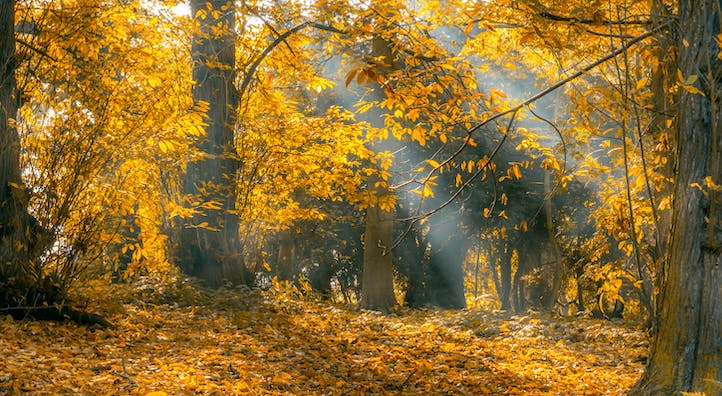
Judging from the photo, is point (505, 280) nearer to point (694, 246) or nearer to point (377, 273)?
point (377, 273)

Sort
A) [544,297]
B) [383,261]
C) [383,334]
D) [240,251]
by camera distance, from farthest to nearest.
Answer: [544,297] < [383,261] < [240,251] < [383,334]

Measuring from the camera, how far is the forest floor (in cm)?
522

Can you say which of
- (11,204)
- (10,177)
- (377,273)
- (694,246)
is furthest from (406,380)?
(377,273)

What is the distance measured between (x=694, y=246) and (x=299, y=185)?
868 centimetres

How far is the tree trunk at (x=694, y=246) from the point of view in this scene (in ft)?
15.0

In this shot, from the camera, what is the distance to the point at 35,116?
6.62 m

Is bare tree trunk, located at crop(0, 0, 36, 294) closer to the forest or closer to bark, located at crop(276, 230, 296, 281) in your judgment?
the forest

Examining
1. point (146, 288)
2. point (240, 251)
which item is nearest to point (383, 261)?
point (240, 251)

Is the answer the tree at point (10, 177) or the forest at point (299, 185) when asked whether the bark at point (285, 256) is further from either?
the tree at point (10, 177)

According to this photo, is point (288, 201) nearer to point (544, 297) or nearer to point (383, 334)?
point (383, 334)

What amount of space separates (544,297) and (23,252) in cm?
1439

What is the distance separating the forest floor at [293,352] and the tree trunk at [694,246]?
5.44 feet

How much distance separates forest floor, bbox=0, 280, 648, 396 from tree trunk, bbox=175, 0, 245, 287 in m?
0.84

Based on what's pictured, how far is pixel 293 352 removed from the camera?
721cm
